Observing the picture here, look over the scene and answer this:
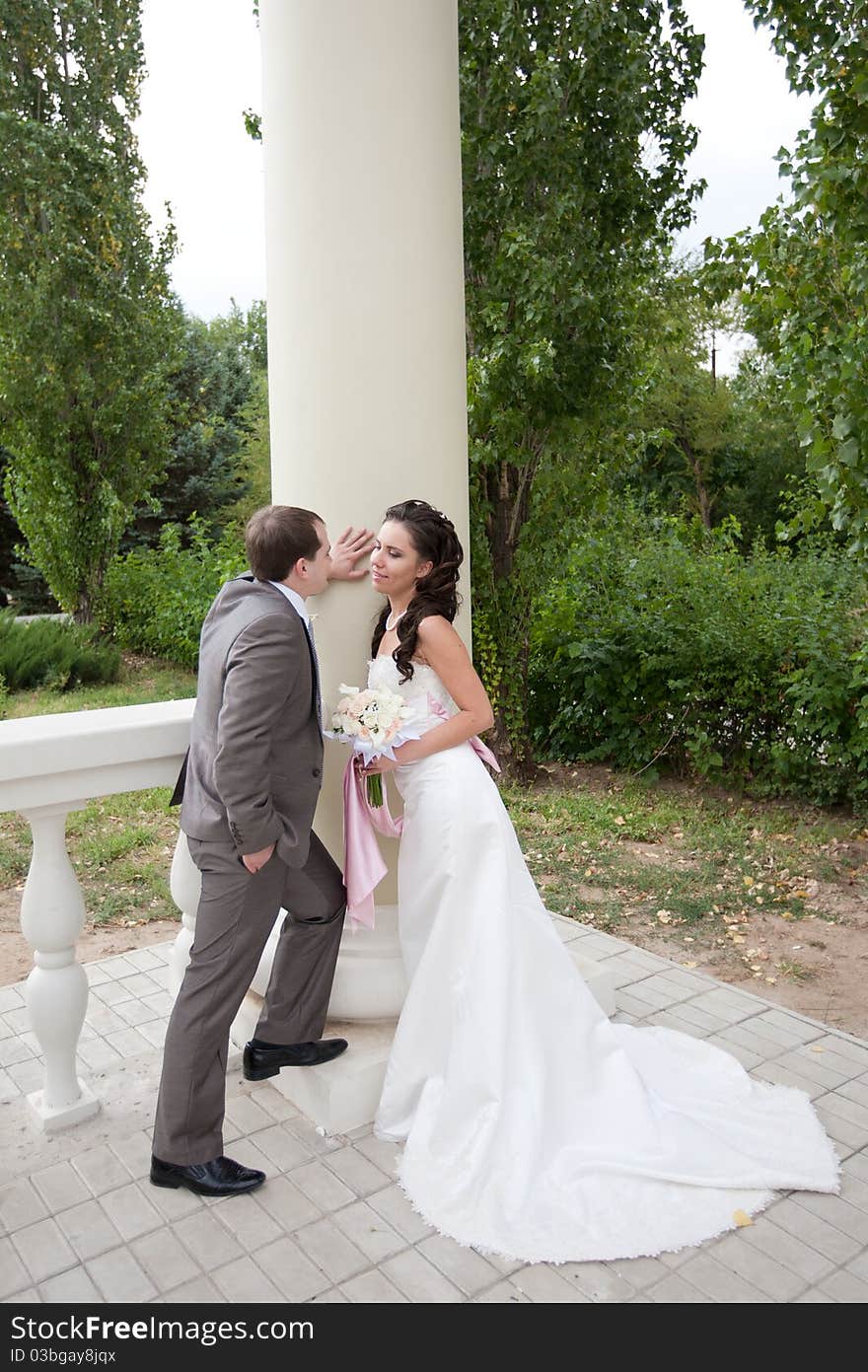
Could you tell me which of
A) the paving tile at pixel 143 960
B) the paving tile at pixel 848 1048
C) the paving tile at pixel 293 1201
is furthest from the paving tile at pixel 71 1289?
the paving tile at pixel 848 1048

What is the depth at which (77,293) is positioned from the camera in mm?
12531

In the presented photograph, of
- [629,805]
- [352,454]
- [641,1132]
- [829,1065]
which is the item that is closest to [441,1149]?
[641,1132]

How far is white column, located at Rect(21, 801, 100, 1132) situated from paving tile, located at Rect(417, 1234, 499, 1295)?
3.93ft

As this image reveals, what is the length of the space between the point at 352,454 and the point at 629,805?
4285 mm

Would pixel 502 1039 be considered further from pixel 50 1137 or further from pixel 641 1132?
pixel 50 1137

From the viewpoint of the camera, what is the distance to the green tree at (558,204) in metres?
6.27

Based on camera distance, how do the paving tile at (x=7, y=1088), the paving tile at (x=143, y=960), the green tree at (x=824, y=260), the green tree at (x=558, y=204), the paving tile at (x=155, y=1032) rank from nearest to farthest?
the paving tile at (x=7, y=1088) → the paving tile at (x=155, y=1032) → the green tree at (x=824, y=260) → the paving tile at (x=143, y=960) → the green tree at (x=558, y=204)

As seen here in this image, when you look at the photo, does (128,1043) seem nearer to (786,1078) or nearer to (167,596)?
(786,1078)

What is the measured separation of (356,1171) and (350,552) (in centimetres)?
176

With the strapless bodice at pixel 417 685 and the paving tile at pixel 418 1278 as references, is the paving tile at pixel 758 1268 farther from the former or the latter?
the strapless bodice at pixel 417 685

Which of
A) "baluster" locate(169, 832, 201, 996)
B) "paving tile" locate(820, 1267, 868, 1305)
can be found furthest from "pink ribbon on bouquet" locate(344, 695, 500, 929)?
"paving tile" locate(820, 1267, 868, 1305)

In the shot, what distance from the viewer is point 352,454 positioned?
10.3ft

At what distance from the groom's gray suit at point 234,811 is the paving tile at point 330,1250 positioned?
0.35 meters

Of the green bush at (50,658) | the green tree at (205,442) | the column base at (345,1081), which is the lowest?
the column base at (345,1081)
